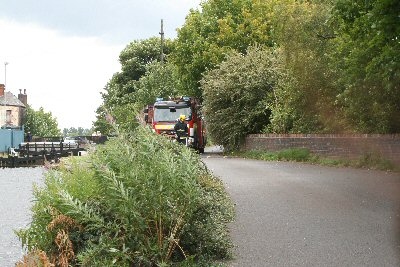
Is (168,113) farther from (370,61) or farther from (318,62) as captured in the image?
(370,61)

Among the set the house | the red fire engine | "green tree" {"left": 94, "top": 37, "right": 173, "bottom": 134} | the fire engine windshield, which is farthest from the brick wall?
the house

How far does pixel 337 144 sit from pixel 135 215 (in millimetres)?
20705

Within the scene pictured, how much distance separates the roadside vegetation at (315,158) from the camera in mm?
23281

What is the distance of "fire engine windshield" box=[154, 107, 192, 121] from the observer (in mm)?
38500

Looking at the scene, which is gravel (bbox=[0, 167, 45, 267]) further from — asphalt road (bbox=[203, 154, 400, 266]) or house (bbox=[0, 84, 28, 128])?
house (bbox=[0, 84, 28, 128])

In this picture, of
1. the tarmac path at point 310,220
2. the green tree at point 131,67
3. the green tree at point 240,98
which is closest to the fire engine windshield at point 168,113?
the green tree at point 240,98

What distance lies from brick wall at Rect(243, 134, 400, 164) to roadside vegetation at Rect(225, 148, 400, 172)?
251 millimetres

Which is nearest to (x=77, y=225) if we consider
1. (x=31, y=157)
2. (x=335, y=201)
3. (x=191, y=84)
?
(x=335, y=201)

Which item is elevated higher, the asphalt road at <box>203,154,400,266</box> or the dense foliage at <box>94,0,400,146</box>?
the dense foliage at <box>94,0,400,146</box>

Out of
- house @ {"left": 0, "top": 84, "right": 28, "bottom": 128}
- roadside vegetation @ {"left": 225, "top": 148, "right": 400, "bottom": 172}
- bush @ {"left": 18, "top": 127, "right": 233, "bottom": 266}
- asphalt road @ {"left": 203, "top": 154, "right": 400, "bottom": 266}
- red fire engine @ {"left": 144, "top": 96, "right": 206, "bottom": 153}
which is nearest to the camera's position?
bush @ {"left": 18, "top": 127, "right": 233, "bottom": 266}

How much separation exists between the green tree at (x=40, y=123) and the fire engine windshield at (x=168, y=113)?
95.6m

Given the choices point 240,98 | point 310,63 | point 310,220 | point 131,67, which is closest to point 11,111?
point 131,67

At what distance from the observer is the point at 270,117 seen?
3553 centimetres

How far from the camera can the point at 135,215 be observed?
7.35 metres
